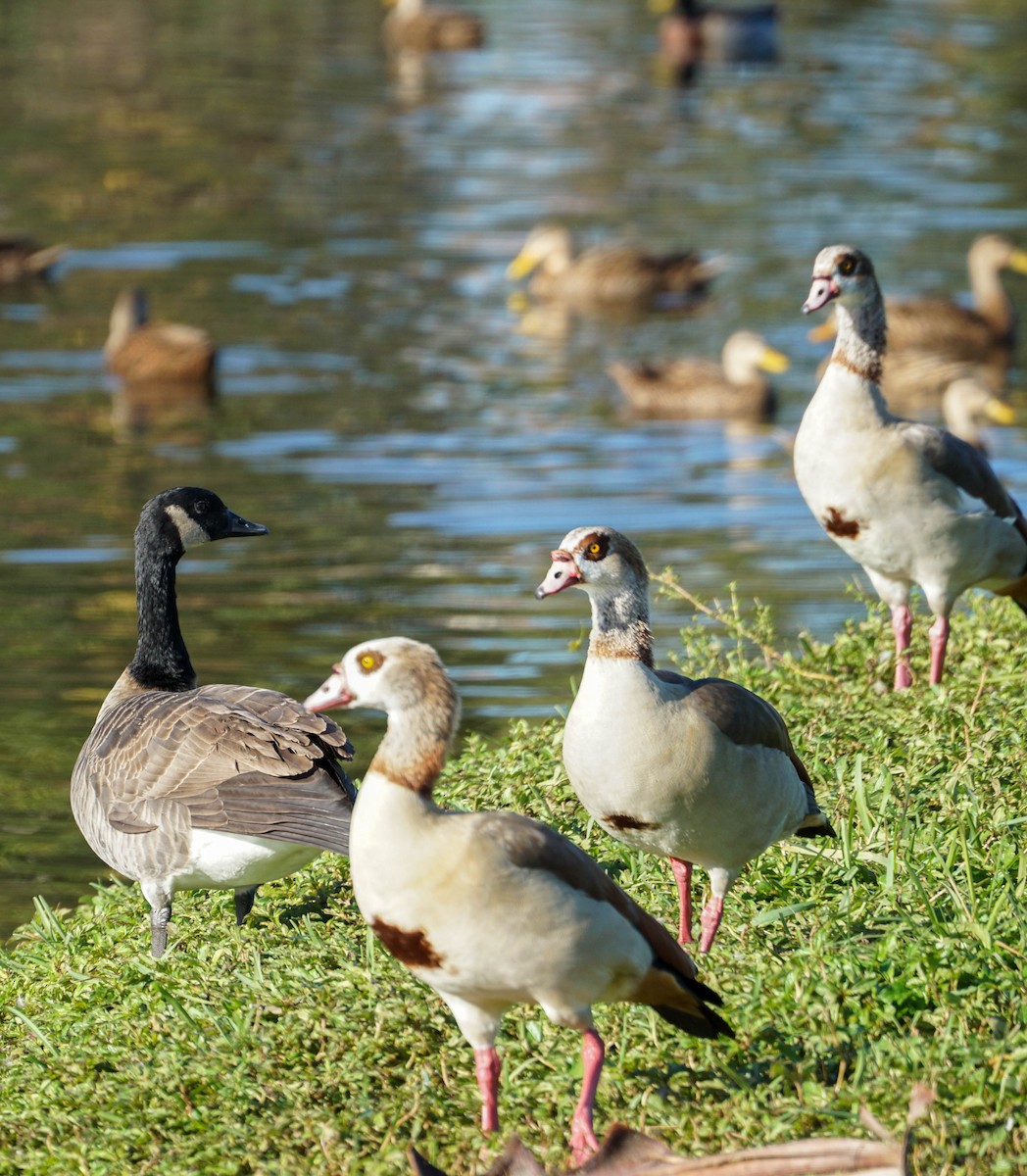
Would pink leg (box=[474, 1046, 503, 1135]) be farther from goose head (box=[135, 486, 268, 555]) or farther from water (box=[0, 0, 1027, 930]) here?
water (box=[0, 0, 1027, 930])

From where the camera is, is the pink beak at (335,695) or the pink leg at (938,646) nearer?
the pink beak at (335,695)

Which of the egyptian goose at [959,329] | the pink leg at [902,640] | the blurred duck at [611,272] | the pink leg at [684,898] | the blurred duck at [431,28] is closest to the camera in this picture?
the pink leg at [684,898]

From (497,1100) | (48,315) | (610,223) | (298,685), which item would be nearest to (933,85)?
(610,223)

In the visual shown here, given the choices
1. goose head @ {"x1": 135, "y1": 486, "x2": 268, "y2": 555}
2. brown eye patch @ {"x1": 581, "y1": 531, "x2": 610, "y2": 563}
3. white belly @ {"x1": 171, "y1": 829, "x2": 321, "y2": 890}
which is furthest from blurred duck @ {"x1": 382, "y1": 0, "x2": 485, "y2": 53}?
brown eye patch @ {"x1": 581, "y1": 531, "x2": 610, "y2": 563}

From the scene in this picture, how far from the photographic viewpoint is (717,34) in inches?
1495

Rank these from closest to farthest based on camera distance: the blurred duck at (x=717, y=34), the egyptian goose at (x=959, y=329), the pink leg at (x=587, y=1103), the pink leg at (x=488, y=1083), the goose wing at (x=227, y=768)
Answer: the pink leg at (x=587, y=1103) → the pink leg at (x=488, y=1083) → the goose wing at (x=227, y=768) → the egyptian goose at (x=959, y=329) → the blurred duck at (x=717, y=34)

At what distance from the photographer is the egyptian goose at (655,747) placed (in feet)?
18.3

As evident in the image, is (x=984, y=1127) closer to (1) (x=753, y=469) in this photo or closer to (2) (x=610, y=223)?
(1) (x=753, y=469)

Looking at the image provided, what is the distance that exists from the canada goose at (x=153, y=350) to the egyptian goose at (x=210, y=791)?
10738 millimetres

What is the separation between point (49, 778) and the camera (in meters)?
9.57

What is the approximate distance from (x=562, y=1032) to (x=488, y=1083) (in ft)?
2.09

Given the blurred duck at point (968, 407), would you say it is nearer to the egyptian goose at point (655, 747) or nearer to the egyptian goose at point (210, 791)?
the egyptian goose at point (210, 791)

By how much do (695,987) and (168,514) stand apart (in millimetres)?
3759

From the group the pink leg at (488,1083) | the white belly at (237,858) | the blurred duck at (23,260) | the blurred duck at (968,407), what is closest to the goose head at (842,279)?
the white belly at (237,858)
